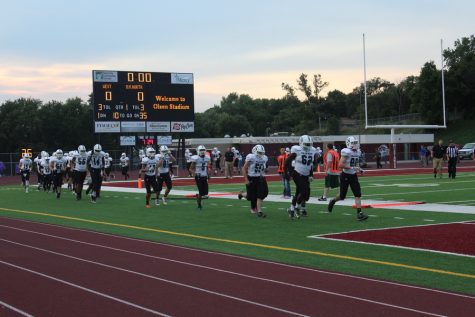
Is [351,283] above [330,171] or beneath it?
beneath

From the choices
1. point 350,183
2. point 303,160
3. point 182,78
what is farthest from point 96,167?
point 182,78

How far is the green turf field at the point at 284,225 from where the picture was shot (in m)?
8.70

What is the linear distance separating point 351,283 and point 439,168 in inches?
890

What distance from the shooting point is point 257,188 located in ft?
50.3

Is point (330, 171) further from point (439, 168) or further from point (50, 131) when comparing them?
point (50, 131)

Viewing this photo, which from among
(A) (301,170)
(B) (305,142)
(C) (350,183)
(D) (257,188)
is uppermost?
(B) (305,142)

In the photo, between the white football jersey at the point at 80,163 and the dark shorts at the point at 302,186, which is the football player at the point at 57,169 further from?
the dark shorts at the point at 302,186

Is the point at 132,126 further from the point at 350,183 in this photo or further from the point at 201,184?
the point at 350,183

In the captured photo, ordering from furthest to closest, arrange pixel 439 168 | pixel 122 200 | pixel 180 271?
1. pixel 439 168
2. pixel 122 200
3. pixel 180 271

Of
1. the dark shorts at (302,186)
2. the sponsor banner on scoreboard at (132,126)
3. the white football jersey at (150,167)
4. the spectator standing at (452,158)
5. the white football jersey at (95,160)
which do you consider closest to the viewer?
the dark shorts at (302,186)

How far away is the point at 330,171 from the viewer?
18.8 metres

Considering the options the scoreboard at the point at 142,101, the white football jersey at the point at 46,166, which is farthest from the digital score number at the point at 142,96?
the white football jersey at the point at 46,166

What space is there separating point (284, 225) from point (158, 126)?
27.3 m

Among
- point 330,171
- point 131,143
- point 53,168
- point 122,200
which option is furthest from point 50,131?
point 330,171
